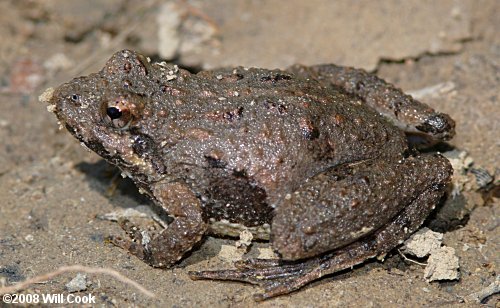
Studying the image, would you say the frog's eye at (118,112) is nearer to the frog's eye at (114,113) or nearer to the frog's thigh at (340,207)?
the frog's eye at (114,113)

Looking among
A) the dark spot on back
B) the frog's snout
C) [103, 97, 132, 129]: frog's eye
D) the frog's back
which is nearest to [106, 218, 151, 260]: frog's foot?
the frog's back

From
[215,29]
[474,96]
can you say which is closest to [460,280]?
[474,96]

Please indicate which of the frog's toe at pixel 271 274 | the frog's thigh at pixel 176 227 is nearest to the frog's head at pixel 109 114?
the frog's thigh at pixel 176 227

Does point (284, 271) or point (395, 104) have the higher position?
point (395, 104)

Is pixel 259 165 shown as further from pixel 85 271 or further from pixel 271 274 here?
pixel 85 271

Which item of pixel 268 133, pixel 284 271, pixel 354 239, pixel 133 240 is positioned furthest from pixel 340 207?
pixel 133 240

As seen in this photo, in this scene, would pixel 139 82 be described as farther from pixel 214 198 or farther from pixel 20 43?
pixel 20 43

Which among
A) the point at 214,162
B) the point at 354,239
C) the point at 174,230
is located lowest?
the point at 174,230
